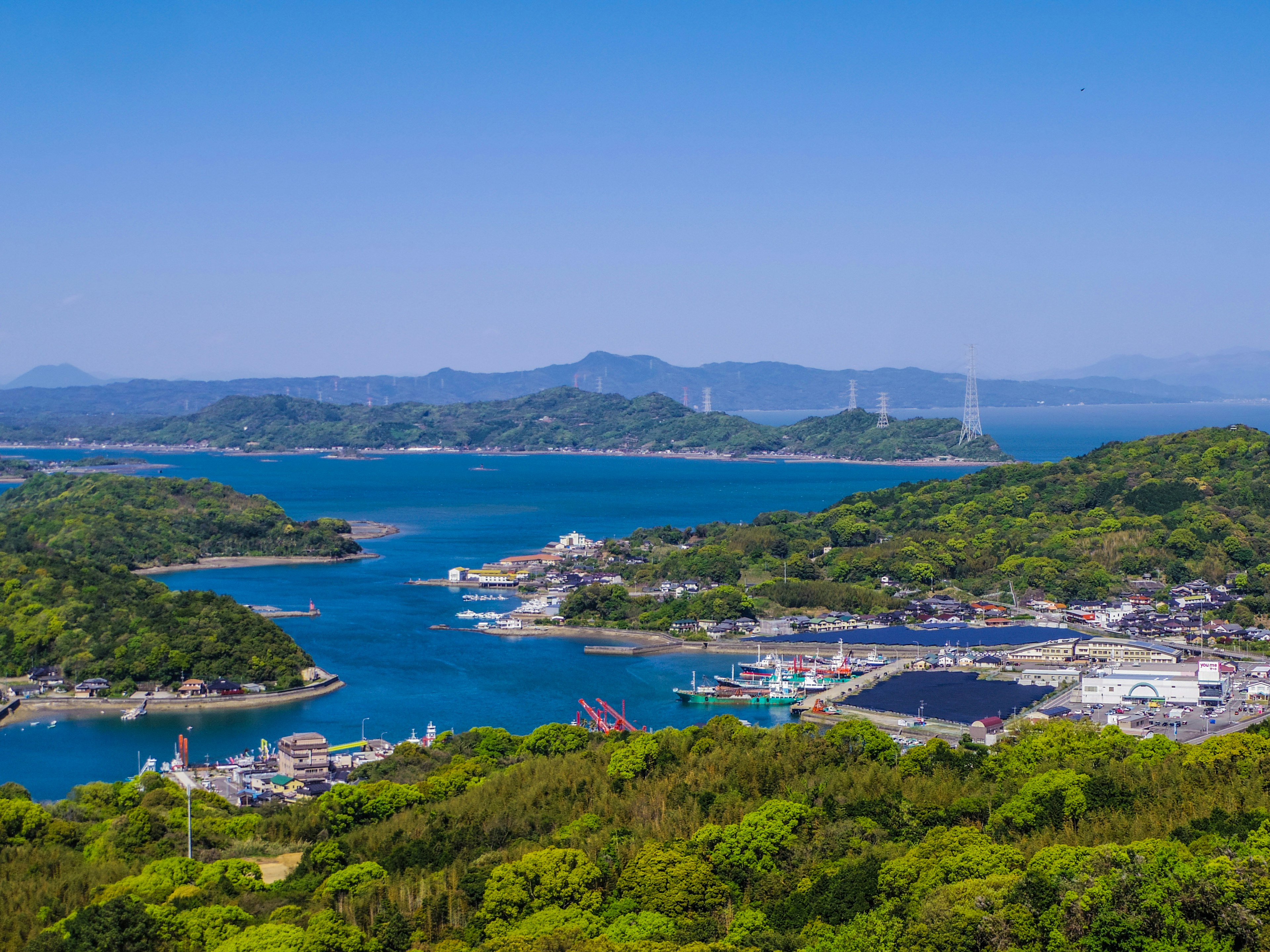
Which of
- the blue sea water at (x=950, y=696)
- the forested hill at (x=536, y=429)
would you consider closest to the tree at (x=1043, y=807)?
the blue sea water at (x=950, y=696)

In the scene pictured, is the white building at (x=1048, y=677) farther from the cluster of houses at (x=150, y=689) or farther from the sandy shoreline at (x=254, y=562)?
the sandy shoreline at (x=254, y=562)

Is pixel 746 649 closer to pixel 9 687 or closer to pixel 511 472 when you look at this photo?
pixel 9 687

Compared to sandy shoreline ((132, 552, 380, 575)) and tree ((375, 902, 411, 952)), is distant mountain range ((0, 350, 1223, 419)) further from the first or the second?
tree ((375, 902, 411, 952))

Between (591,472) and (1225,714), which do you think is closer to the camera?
(1225,714)

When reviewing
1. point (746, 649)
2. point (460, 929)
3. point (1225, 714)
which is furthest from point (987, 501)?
point (460, 929)

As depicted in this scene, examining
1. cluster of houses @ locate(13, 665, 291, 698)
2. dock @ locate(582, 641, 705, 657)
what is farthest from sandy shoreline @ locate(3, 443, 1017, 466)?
cluster of houses @ locate(13, 665, 291, 698)
